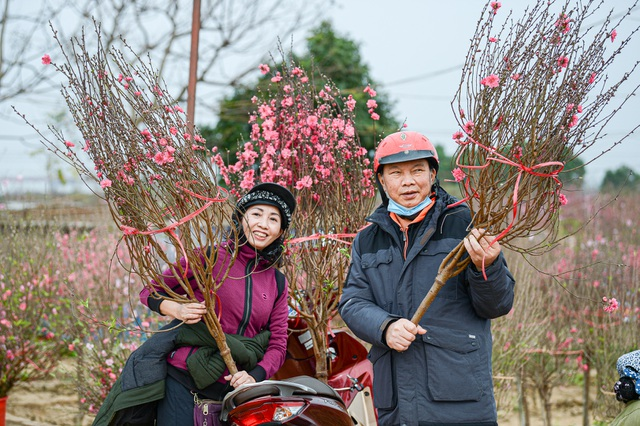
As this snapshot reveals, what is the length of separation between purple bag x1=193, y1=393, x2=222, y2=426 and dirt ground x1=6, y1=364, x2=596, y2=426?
4.50 metres

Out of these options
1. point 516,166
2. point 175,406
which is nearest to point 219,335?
point 175,406

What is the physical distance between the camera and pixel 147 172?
3.11 m

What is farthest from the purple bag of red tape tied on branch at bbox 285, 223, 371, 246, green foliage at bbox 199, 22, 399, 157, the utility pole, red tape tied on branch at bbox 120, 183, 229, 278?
green foliage at bbox 199, 22, 399, 157

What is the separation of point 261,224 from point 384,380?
1022 mm

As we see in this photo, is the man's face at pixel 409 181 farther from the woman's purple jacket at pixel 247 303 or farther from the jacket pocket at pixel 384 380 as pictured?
the woman's purple jacket at pixel 247 303

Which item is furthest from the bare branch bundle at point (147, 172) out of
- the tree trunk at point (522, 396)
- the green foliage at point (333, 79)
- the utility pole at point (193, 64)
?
the green foliage at point (333, 79)

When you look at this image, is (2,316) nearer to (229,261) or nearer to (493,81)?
(229,261)

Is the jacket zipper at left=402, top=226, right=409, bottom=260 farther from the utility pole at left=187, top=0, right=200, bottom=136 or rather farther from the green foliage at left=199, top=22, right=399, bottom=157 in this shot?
the green foliage at left=199, top=22, right=399, bottom=157

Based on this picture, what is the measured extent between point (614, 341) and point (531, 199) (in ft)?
12.7

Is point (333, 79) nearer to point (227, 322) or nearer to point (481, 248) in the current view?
point (227, 322)

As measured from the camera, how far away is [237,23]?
1229cm

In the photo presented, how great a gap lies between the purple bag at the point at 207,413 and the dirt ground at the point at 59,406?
4.50 metres

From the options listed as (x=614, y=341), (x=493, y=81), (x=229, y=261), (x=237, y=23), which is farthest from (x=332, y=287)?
(x=237, y=23)

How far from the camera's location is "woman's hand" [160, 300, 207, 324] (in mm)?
3018
